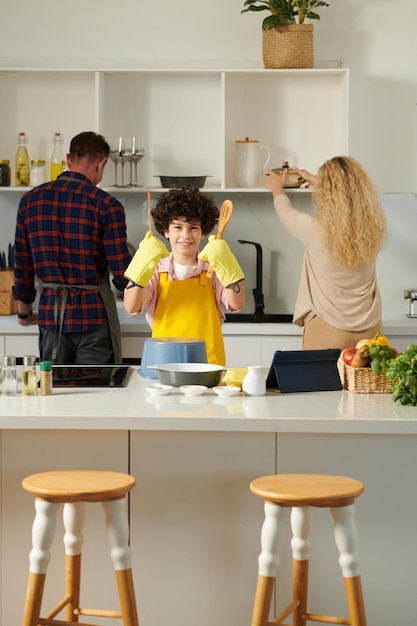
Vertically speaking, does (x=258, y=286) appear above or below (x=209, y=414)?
above

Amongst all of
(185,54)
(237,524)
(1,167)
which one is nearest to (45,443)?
(237,524)

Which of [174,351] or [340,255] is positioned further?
[340,255]

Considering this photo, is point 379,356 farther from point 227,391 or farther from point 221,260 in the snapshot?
point 221,260

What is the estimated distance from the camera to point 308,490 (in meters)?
2.41

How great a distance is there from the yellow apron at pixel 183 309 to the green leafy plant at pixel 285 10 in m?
1.88

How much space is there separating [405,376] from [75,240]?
5.94 ft

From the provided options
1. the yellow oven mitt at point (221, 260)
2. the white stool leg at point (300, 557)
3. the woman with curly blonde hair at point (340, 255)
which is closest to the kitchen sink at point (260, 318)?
the woman with curly blonde hair at point (340, 255)

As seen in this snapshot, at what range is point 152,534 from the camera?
9.09ft

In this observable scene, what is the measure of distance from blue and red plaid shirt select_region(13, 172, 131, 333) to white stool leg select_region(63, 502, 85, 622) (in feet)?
5.51

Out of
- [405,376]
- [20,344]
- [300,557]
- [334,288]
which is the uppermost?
[334,288]

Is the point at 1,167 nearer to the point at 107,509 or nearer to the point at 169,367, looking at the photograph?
the point at 169,367

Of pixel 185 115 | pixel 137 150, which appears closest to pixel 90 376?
pixel 137 150

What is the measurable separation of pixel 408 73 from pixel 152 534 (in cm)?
330

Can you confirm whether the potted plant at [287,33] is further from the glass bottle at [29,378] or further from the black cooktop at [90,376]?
the glass bottle at [29,378]
